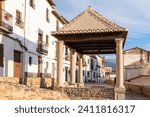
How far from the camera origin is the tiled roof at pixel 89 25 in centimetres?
1570

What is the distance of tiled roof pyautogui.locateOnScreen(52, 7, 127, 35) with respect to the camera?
1570cm

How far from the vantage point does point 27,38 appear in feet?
79.0

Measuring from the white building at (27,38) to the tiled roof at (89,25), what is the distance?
130 inches

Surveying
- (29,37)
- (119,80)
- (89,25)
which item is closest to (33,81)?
(89,25)

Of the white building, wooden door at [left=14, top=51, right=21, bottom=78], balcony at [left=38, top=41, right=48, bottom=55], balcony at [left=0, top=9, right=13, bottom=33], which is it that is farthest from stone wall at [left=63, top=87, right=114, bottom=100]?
balcony at [left=38, top=41, right=48, bottom=55]

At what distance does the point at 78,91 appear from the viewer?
16312 millimetres

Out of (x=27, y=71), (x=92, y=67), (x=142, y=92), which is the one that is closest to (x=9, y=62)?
(x=27, y=71)

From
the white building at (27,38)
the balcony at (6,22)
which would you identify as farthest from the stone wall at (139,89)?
the balcony at (6,22)

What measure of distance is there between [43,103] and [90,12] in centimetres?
916

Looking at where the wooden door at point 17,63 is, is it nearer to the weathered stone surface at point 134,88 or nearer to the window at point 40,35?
the window at point 40,35

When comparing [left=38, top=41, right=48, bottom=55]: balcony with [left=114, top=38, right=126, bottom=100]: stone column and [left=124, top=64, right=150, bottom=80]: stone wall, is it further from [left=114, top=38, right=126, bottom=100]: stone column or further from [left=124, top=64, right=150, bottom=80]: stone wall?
[left=124, top=64, right=150, bottom=80]: stone wall

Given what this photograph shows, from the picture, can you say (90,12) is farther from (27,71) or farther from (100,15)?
(27,71)

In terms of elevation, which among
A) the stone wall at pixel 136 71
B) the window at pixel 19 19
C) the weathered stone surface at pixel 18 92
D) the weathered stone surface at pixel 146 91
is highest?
the window at pixel 19 19

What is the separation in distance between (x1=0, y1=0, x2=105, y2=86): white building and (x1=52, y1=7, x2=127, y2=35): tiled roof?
10.8ft
